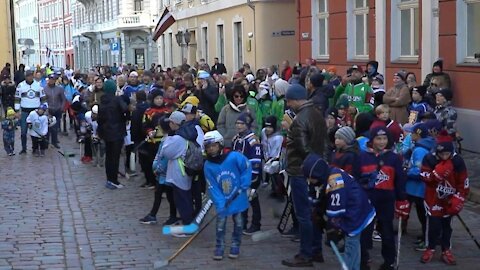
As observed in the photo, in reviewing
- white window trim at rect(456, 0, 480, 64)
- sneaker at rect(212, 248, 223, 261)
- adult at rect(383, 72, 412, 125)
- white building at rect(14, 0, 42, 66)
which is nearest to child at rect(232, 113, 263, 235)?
sneaker at rect(212, 248, 223, 261)

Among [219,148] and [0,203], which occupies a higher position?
[219,148]

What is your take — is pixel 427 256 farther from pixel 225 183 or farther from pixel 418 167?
pixel 225 183

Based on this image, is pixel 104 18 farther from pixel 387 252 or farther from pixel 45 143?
pixel 387 252

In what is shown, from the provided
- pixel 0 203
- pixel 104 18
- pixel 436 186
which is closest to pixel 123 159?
pixel 0 203

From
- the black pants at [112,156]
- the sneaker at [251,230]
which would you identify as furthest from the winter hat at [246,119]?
the black pants at [112,156]

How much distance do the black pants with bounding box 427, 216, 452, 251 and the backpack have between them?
2.86m

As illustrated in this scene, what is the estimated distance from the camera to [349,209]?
7.72m

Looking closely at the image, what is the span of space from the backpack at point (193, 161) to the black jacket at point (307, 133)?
1872 mm

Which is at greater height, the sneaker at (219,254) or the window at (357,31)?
the window at (357,31)

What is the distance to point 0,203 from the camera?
42.3 feet

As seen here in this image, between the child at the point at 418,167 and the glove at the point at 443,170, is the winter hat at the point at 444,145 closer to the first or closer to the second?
the glove at the point at 443,170

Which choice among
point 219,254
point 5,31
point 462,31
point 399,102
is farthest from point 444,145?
point 5,31

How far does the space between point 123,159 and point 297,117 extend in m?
9.75

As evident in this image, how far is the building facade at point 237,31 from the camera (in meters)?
30.0
